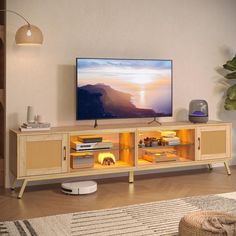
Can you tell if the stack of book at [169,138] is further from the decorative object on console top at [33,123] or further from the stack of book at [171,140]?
the decorative object on console top at [33,123]

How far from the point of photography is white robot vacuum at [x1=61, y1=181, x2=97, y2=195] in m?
4.53

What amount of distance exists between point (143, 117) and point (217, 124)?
91 centimetres

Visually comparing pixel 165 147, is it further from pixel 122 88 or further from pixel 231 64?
pixel 231 64

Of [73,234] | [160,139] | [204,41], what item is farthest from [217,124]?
[73,234]

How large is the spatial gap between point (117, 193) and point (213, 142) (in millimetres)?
A: 1504

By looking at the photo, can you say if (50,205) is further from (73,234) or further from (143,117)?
(143,117)

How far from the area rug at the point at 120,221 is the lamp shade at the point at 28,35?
1763 millimetres

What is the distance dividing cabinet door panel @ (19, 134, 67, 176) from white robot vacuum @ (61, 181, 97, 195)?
0.17 meters

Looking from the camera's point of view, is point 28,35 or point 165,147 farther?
point 165,147

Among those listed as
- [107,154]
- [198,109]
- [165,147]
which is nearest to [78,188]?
[107,154]

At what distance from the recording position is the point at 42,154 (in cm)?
452

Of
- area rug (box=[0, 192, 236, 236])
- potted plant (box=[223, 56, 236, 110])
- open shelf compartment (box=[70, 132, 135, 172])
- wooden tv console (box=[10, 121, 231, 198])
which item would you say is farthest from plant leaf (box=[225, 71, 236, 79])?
area rug (box=[0, 192, 236, 236])

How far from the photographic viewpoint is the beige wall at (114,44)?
4855 mm

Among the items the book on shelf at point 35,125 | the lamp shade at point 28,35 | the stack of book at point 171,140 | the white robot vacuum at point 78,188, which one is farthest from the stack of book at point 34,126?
the stack of book at point 171,140
